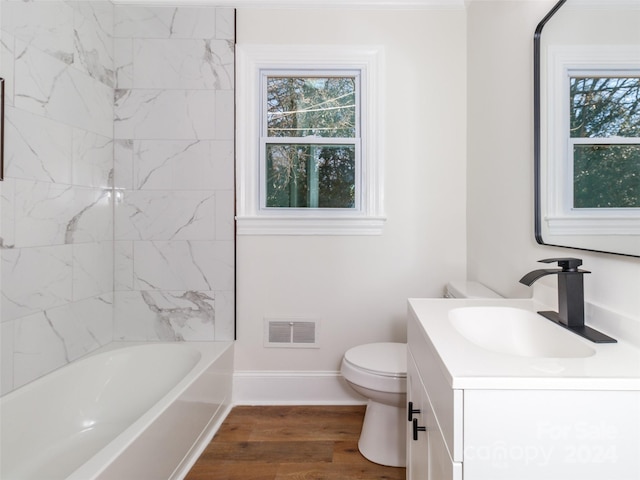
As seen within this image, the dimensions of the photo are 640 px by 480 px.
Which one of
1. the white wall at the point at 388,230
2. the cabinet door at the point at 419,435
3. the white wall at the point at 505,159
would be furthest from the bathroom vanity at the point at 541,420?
the white wall at the point at 388,230

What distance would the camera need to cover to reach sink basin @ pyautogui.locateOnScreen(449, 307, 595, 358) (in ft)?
3.20

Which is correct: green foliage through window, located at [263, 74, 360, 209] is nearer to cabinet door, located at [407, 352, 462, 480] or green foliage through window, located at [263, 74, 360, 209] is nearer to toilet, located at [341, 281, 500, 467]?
toilet, located at [341, 281, 500, 467]

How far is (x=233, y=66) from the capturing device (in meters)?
2.08

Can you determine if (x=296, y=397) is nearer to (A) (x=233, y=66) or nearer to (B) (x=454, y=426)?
(B) (x=454, y=426)

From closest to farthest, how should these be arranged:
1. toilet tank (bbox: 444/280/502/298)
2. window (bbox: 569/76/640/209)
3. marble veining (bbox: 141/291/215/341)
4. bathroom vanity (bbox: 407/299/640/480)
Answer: bathroom vanity (bbox: 407/299/640/480) → window (bbox: 569/76/640/209) → toilet tank (bbox: 444/280/502/298) → marble veining (bbox: 141/291/215/341)

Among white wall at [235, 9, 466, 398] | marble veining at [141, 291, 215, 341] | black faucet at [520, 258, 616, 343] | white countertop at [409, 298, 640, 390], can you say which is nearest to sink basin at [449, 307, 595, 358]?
black faucet at [520, 258, 616, 343]

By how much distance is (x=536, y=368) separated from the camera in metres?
0.64

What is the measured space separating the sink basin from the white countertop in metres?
0.15

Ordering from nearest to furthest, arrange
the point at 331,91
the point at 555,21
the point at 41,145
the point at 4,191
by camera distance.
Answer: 1. the point at 555,21
2. the point at 4,191
3. the point at 41,145
4. the point at 331,91

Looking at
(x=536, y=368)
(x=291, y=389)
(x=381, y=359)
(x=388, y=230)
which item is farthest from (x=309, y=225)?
(x=536, y=368)

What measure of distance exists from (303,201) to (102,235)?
1195 millimetres

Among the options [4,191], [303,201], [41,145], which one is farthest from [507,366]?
[41,145]

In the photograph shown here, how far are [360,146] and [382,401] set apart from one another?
142 cm

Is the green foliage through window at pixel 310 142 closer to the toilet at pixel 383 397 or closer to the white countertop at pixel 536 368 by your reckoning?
the toilet at pixel 383 397
